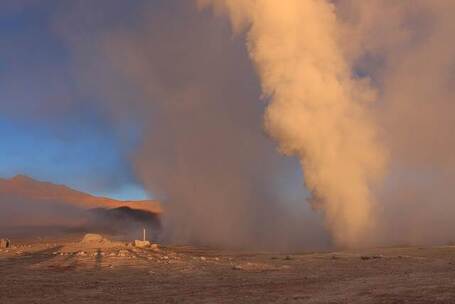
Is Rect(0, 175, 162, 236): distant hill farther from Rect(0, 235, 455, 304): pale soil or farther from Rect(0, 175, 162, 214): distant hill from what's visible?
Rect(0, 235, 455, 304): pale soil

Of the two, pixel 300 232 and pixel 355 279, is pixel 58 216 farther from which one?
pixel 355 279

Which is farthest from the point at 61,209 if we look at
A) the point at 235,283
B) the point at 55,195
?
the point at 235,283

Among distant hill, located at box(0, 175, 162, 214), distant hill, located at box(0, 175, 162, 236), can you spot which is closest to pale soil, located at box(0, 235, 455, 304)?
distant hill, located at box(0, 175, 162, 236)

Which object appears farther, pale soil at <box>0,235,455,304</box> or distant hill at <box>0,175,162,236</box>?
distant hill at <box>0,175,162,236</box>

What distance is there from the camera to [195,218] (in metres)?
61.8

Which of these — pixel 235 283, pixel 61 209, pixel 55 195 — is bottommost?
pixel 235 283

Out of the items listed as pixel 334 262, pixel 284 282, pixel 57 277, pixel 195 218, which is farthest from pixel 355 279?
pixel 195 218

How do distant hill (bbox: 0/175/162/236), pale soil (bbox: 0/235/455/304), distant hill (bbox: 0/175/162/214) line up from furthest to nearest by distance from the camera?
distant hill (bbox: 0/175/162/214) < distant hill (bbox: 0/175/162/236) < pale soil (bbox: 0/235/455/304)

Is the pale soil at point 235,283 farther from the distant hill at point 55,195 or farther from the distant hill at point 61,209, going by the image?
the distant hill at point 55,195

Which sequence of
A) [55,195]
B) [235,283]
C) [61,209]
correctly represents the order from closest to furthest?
[235,283]
[61,209]
[55,195]

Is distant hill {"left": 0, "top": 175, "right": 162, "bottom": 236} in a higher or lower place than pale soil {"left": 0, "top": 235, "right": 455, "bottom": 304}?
higher

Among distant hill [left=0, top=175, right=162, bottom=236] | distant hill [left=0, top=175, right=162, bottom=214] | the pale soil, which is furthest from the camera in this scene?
distant hill [left=0, top=175, right=162, bottom=214]

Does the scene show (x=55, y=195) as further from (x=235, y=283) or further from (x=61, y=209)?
(x=235, y=283)

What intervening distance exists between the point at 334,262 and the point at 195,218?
119ft
